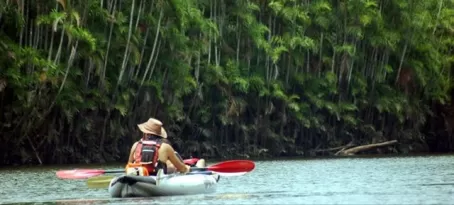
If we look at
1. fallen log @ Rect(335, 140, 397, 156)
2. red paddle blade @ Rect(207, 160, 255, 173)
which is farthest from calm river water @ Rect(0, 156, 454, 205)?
fallen log @ Rect(335, 140, 397, 156)

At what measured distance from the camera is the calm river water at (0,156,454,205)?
1834cm

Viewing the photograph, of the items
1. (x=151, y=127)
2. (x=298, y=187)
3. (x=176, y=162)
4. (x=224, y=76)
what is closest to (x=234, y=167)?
(x=298, y=187)

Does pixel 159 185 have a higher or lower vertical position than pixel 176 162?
lower

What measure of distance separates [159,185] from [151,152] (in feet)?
1.75

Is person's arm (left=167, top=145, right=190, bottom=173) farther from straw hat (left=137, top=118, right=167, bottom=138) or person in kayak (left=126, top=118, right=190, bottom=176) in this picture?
straw hat (left=137, top=118, right=167, bottom=138)

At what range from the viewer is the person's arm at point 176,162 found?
19.5 m

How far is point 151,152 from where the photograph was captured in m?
19.2

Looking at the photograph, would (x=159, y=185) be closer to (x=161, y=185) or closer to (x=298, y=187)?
(x=161, y=185)

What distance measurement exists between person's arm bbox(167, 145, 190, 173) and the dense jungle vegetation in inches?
452

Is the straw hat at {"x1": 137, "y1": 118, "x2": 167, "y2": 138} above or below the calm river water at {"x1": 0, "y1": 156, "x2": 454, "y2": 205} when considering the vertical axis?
above

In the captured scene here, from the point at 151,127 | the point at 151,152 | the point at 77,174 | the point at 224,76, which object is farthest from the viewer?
the point at 224,76

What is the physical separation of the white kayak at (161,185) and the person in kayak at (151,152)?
243mm

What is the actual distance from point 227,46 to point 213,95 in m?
1.59

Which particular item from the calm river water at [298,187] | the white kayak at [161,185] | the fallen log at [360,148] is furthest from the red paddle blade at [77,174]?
the fallen log at [360,148]
